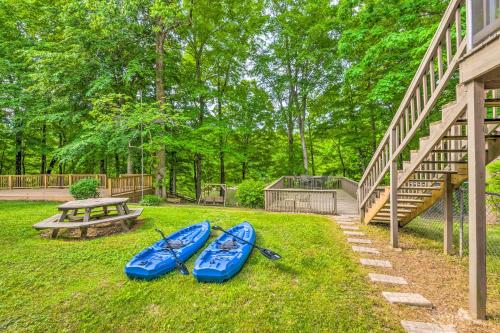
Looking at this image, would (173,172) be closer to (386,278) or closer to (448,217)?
(386,278)

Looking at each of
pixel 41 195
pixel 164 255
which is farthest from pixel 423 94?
pixel 41 195

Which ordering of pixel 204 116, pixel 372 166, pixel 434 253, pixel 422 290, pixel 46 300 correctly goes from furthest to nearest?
pixel 204 116, pixel 372 166, pixel 434 253, pixel 422 290, pixel 46 300

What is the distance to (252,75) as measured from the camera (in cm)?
1527

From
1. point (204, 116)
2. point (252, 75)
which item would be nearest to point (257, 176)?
point (204, 116)

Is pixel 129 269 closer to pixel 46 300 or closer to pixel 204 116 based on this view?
pixel 46 300

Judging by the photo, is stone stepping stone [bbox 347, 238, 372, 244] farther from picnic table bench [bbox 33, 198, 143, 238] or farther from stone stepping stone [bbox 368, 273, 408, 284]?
picnic table bench [bbox 33, 198, 143, 238]

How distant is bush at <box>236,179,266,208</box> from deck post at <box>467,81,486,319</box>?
287 inches

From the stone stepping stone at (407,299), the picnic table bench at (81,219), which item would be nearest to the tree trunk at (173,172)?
the picnic table bench at (81,219)

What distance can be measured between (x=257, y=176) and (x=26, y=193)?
13505 mm

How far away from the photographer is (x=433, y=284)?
132 inches

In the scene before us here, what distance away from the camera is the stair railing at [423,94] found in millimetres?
3064

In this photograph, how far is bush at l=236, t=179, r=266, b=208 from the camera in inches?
376

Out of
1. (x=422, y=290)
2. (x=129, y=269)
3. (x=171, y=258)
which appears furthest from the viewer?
(x=171, y=258)

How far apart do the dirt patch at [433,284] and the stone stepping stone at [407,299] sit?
0.07 meters
